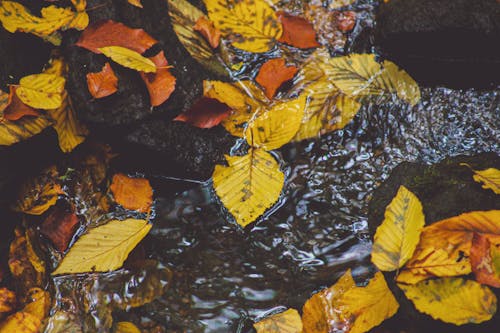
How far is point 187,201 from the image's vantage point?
2439mm

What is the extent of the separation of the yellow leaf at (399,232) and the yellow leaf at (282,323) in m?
0.41

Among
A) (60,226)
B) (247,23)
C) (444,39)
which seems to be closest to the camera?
(60,226)

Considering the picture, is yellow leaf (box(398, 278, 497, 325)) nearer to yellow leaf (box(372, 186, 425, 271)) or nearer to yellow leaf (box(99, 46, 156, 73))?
yellow leaf (box(372, 186, 425, 271))

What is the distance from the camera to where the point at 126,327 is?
6.86 ft

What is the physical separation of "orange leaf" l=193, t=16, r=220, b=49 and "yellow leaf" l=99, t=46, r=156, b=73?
46 centimetres

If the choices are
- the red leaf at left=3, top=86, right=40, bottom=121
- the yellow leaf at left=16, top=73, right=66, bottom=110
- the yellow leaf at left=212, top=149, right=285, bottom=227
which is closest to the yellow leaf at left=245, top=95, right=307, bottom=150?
the yellow leaf at left=212, top=149, right=285, bottom=227

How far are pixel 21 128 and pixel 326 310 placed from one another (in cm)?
161

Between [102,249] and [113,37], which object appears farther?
[113,37]

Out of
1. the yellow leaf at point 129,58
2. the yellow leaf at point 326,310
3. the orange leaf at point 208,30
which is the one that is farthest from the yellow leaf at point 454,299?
the orange leaf at point 208,30

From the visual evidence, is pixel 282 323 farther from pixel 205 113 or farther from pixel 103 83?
pixel 103 83

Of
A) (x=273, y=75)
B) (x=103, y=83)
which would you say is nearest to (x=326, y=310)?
(x=273, y=75)

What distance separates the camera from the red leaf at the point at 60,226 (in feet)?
7.50

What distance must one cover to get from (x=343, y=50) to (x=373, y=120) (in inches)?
20.3

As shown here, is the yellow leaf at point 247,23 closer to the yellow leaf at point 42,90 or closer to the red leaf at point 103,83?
the red leaf at point 103,83
